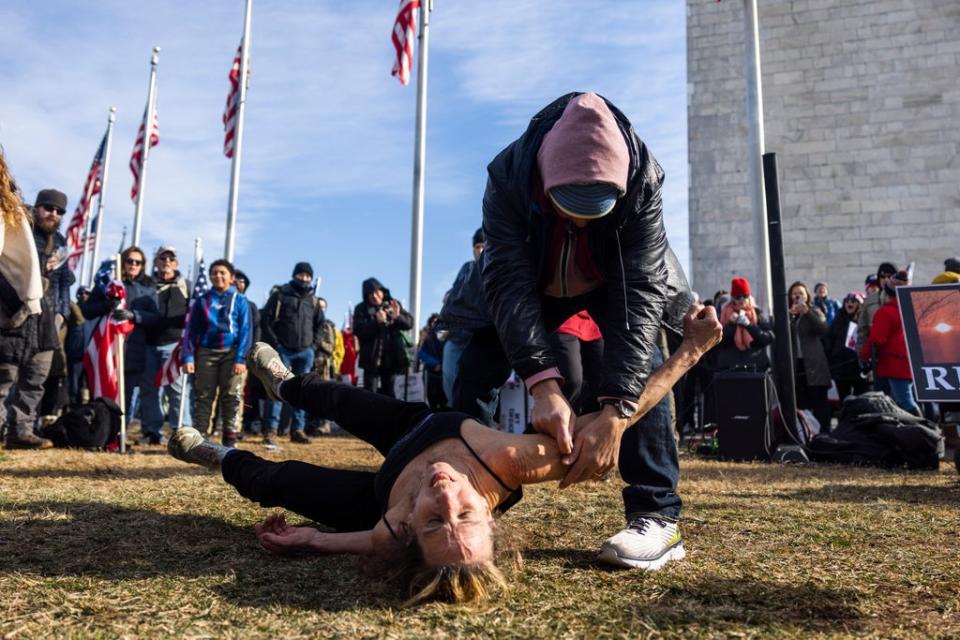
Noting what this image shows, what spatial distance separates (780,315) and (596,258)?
5914 mm

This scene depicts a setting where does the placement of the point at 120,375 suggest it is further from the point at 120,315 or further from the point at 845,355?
the point at 845,355

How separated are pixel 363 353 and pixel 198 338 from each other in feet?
12.0

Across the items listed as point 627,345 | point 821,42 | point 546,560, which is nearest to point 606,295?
point 627,345

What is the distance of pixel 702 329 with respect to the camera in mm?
3105

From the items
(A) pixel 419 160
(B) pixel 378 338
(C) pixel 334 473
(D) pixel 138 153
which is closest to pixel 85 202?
(D) pixel 138 153

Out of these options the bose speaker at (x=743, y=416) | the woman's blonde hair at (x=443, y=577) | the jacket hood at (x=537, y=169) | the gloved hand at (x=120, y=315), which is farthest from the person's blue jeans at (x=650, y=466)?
the gloved hand at (x=120, y=315)

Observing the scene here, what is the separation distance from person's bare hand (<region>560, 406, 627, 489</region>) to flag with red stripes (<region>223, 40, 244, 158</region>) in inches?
604

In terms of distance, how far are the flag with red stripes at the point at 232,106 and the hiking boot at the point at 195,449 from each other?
44.9 feet

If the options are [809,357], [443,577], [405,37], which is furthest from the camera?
[405,37]

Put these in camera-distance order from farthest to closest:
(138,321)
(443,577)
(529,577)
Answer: (138,321) → (529,577) → (443,577)

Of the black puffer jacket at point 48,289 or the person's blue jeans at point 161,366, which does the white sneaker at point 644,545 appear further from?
the person's blue jeans at point 161,366

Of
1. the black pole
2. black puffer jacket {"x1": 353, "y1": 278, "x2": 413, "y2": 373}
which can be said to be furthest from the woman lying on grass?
black puffer jacket {"x1": 353, "y1": 278, "x2": 413, "y2": 373}

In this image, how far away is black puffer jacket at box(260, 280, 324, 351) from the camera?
8945 mm

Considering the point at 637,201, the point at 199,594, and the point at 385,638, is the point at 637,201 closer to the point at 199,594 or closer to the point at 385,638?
the point at 385,638
